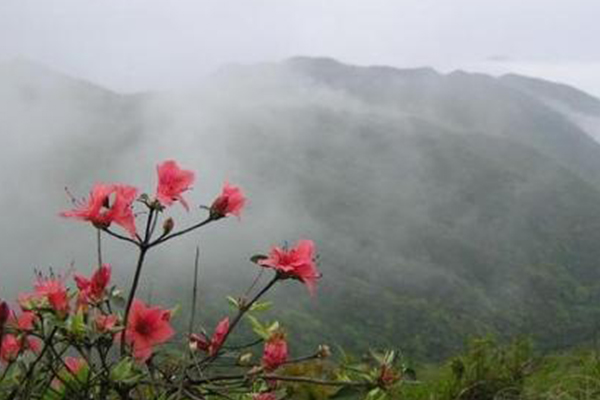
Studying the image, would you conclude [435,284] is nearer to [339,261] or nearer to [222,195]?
[339,261]

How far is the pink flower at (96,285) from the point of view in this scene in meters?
2.47

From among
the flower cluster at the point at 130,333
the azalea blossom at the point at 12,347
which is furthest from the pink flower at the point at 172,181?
the azalea blossom at the point at 12,347

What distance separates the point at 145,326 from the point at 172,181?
0.40 meters

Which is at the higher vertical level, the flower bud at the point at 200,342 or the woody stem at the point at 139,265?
the woody stem at the point at 139,265

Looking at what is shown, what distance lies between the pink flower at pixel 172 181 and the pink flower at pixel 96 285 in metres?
0.25

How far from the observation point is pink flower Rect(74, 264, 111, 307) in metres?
2.47

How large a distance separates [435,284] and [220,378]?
172m

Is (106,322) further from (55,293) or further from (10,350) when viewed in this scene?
(10,350)

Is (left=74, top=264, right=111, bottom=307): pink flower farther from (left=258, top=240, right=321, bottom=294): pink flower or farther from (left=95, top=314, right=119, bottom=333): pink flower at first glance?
(left=258, top=240, right=321, bottom=294): pink flower

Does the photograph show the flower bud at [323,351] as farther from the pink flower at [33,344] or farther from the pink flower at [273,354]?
the pink flower at [33,344]

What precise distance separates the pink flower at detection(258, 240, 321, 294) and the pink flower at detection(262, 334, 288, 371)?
26 centimetres

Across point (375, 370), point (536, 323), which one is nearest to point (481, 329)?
point (536, 323)

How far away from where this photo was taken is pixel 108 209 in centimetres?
245

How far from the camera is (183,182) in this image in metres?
2.57
